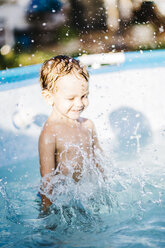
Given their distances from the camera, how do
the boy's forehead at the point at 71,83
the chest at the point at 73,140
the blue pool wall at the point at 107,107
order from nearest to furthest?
the boy's forehead at the point at 71,83
the chest at the point at 73,140
the blue pool wall at the point at 107,107

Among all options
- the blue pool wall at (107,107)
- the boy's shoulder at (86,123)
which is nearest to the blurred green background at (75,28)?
the blue pool wall at (107,107)

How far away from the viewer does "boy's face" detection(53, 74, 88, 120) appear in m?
1.52

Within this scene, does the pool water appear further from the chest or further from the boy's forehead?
the boy's forehead

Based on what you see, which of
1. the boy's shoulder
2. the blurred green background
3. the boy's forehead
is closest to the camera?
the boy's forehead

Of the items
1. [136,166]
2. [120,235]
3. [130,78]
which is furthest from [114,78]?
[120,235]

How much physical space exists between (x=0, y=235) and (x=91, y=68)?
7.03 ft

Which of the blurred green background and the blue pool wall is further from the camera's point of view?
the blurred green background

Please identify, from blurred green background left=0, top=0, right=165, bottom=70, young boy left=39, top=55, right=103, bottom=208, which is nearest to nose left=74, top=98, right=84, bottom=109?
young boy left=39, top=55, right=103, bottom=208

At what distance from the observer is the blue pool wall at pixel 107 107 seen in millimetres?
2596

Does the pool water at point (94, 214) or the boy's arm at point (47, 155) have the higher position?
the boy's arm at point (47, 155)

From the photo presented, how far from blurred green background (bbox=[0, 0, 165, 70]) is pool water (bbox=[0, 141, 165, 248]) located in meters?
3.43

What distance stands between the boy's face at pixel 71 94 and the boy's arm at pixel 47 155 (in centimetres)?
16

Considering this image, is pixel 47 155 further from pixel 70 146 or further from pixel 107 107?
pixel 107 107

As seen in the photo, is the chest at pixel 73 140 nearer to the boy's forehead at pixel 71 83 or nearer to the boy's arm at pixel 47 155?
the boy's arm at pixel 47 155
